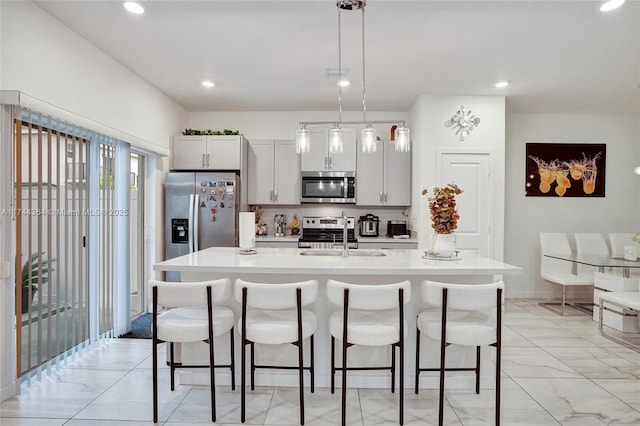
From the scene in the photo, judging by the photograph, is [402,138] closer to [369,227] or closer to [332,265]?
[332,265]

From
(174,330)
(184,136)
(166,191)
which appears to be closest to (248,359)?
(174,330)

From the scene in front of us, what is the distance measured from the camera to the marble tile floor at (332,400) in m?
2.38

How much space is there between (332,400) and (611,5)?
3.32m

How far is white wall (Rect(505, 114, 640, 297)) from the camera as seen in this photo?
5.57 m

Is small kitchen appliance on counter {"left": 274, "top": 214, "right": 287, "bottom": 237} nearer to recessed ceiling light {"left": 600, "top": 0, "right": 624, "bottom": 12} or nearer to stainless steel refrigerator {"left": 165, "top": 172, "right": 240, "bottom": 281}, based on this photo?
stainless steel refrigerator {"left": 165, "top": 172, "right": 240, "bottom": 281}

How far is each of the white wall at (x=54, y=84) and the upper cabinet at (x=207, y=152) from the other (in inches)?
30.7

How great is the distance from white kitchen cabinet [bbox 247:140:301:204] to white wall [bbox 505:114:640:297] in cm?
317

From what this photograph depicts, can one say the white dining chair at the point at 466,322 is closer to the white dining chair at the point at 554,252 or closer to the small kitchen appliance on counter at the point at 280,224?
the small kitchen appliance on counter at the point at 280,224

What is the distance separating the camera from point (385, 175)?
5195 mm

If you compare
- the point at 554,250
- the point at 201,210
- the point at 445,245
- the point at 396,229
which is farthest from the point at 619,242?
the point at 201,210

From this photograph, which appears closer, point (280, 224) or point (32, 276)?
point (32, 276)

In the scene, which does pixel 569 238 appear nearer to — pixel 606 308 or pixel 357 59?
pixel 606 308

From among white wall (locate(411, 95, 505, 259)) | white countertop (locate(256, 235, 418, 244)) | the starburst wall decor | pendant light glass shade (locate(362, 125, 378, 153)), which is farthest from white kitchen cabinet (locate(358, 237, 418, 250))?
pendant light glass shade (locate(362, 125, 378, 153))

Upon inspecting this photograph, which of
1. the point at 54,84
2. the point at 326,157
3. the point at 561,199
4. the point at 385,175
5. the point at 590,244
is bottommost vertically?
the point at 590,244
